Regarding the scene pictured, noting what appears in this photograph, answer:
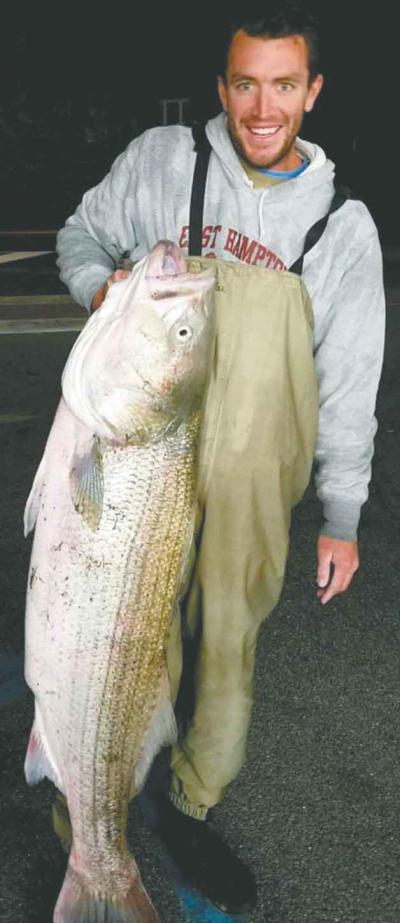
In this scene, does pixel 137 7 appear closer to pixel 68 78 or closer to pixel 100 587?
pixel 68 78

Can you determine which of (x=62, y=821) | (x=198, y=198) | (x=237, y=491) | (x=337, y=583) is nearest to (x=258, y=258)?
(x=198, y=198)

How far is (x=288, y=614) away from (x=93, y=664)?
190cm

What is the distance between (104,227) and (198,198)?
29 centimetres

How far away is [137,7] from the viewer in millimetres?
19938

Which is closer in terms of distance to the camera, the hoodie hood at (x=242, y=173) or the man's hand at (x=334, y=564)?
the hoodie hood at (x=242, y=173)

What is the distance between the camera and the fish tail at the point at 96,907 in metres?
2.19

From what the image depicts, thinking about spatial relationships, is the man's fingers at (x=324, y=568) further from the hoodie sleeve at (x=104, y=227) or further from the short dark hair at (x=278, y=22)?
the short dark hair at (x=278, y=22)

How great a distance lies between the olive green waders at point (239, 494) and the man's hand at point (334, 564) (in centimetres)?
19

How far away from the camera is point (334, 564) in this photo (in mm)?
2678

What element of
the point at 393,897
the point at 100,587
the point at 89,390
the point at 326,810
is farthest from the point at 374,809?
the point at 89,390

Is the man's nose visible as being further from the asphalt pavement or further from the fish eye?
Answer: the asphalt pavement

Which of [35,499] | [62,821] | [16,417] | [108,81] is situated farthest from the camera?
[108,81]

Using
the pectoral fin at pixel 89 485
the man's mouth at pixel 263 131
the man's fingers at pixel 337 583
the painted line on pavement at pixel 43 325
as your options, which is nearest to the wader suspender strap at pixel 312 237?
the man's mouth at pixel 263 131

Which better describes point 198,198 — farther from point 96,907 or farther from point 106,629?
point 96,907
